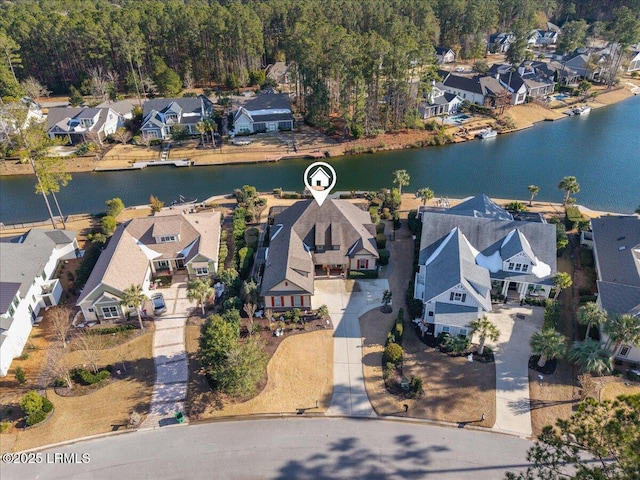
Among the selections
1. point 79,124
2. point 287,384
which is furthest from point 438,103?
point 287,384

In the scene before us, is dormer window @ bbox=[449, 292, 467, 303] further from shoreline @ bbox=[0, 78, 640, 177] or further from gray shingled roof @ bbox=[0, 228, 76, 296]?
shoreline @ bbox=[0, 78, 640, 177]

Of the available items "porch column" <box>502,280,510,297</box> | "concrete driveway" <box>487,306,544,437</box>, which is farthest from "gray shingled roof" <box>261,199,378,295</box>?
"concrete driveway" <box>487,306,544,437</box>

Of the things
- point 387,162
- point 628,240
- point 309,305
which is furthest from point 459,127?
point 309,305

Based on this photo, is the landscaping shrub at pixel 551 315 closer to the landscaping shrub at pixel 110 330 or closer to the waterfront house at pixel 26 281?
the landscaping shrub at pixel 110 330

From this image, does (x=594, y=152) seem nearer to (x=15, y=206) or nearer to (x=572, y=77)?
(x=572, y=77)

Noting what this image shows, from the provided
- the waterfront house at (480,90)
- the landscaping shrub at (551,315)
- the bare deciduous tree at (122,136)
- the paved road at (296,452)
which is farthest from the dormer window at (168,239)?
the waterfront house at (480,90)
